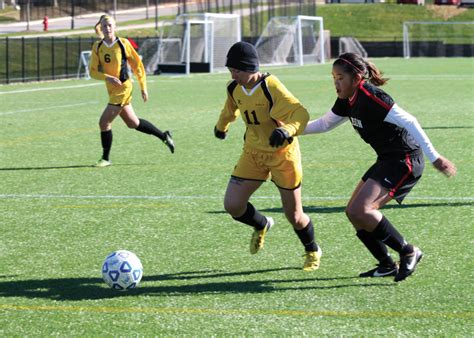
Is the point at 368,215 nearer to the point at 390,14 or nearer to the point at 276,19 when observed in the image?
the point at 276,19

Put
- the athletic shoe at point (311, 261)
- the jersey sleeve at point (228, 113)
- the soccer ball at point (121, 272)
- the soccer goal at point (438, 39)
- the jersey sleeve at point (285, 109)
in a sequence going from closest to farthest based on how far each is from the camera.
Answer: the soccer ball at point (121, 272) < the jersey sleeve at point (285, 109) < the athletic shoe at point (311, 261) < the jersey sleeve at point (228, 113) < the soccer goal at point (438, 39)

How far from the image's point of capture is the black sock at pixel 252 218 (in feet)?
23.0

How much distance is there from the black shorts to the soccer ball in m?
1.67

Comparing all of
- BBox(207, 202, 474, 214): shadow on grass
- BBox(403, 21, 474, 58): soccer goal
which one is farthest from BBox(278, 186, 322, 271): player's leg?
BBox(403, 21, 474, 58): soccer goal

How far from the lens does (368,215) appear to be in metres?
6.18

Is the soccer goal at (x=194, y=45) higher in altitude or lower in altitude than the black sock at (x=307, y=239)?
higher

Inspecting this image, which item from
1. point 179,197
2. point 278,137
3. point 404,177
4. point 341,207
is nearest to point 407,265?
point 404,177

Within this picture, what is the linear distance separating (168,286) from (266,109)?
1.39 metres

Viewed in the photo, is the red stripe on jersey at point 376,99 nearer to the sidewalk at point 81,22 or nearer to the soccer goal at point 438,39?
the sidewalk at point 81,22

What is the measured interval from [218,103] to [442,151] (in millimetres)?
10660

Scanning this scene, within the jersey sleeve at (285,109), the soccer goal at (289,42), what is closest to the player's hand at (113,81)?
the jersey sleeve at (285,109)

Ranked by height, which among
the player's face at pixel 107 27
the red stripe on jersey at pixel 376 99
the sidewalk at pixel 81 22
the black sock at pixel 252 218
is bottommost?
the black sock at pixel 252 218

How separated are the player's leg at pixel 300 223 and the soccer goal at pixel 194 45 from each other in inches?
1224

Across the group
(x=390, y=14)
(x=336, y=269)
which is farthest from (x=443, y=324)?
(x=390, y=14)
